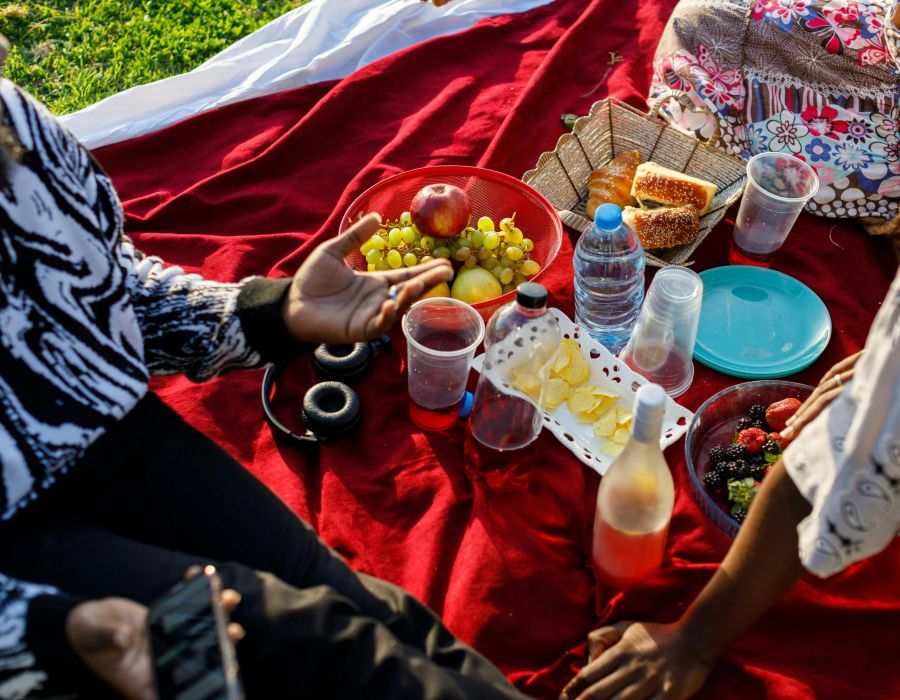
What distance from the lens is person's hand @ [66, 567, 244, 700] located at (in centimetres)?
114

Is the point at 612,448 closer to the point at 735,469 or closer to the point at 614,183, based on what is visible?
the point at 735,469

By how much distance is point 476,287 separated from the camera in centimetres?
219

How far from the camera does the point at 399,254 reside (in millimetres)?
2236

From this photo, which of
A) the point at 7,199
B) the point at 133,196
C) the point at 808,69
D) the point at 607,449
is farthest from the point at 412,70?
the point at 7,199

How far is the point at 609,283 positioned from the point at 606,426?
0.47 metres

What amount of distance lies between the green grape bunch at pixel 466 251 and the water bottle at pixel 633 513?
31.8 inches

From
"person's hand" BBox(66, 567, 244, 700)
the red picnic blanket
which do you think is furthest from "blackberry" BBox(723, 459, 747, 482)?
"person's hand" BBox(66, 567, 244, 700)

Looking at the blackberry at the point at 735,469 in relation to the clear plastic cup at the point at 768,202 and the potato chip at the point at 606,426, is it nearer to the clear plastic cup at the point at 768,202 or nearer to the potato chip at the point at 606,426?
the potato chip at the point at 606,426

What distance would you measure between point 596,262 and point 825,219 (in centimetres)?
95

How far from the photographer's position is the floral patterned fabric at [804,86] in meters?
2.53

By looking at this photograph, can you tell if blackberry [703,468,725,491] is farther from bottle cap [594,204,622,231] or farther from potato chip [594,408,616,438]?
bottle cap [594,204,622,231]

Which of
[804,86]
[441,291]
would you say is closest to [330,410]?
[441,291]

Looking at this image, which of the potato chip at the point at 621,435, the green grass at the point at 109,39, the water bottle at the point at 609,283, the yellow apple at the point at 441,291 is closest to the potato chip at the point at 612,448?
the potato chip at the point at 621,435

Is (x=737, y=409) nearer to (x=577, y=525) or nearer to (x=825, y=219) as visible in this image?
(x=577, y=525)
